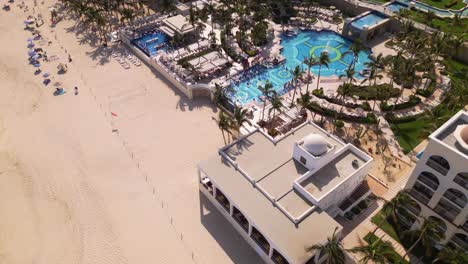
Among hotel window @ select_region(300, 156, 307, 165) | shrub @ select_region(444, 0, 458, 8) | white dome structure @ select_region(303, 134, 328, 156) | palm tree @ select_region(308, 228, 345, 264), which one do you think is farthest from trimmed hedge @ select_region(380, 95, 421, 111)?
shrub @ select_region(444, 0, 458, 8)

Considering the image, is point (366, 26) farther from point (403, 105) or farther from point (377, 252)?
point (377, 252)

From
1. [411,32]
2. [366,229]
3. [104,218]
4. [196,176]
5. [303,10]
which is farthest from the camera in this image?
[303,10]

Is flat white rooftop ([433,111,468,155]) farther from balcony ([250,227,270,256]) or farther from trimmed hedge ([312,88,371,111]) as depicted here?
trimmed hedge ([312,88,371,111])

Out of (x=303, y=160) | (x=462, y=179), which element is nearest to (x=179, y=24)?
(x=303, y=160)

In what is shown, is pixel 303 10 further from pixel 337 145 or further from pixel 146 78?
pixel 337 145

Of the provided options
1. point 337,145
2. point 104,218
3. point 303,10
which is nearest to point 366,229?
point 337,145

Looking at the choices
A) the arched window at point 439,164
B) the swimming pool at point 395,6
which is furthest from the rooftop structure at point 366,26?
the arched window at point 439,164

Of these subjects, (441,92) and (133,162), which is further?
(441,92)
